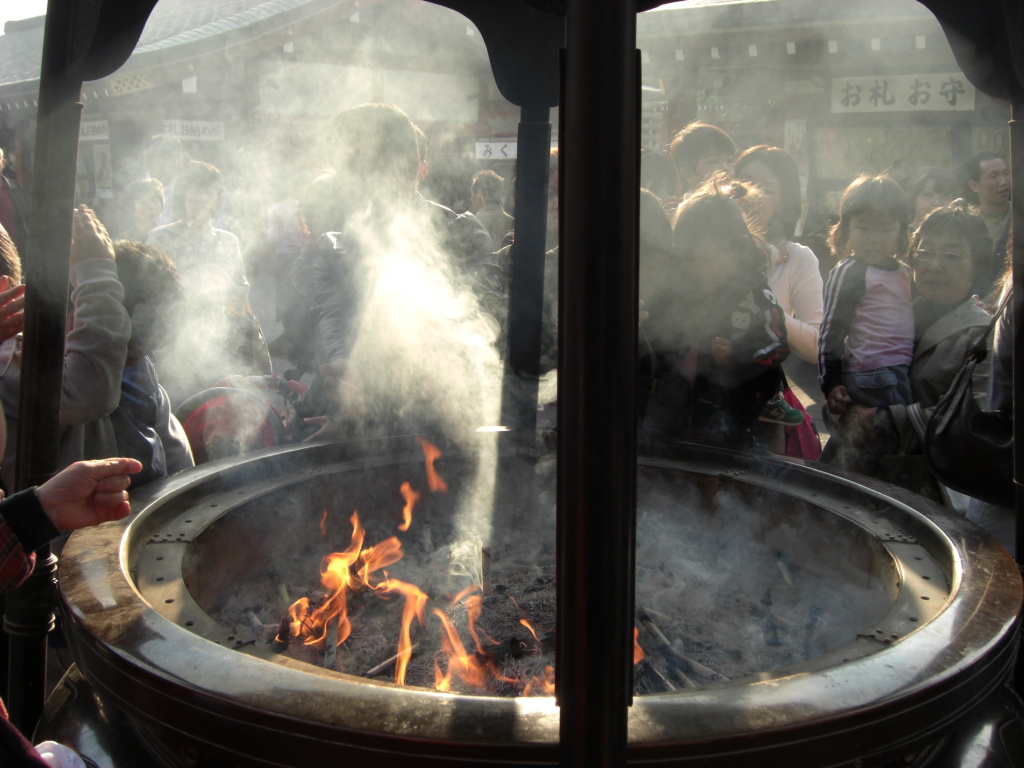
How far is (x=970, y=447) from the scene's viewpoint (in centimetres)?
197

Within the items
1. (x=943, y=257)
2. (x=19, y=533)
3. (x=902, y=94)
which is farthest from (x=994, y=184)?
(x=902, y=94)

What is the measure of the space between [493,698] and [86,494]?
34.4 inches

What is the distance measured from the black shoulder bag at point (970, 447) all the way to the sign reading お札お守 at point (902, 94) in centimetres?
793

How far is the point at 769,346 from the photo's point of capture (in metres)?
2.69

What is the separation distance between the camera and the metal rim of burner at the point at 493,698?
1019 mm

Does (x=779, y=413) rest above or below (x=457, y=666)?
above

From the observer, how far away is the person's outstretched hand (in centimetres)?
141

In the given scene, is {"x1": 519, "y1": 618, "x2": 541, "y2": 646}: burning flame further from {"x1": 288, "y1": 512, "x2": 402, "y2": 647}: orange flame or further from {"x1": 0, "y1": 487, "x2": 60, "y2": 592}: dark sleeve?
{"x1": 0, "y1": 487, "x2": 60, "y2": 592}: dark sleeve

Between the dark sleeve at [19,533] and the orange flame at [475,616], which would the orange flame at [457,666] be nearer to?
the orange flame at [475,616]

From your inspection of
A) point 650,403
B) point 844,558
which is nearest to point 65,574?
point 844,558

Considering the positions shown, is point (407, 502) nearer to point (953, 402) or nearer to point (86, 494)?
point (86, 494)

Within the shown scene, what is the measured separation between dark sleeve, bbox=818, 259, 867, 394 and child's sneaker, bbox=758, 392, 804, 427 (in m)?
0.19

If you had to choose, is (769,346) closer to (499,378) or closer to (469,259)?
(499,378)

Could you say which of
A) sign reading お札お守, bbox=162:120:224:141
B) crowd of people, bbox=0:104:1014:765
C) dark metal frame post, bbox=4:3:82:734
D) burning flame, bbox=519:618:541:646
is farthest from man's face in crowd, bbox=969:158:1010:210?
sign reading お札お守, bbox=162:120:224:141
